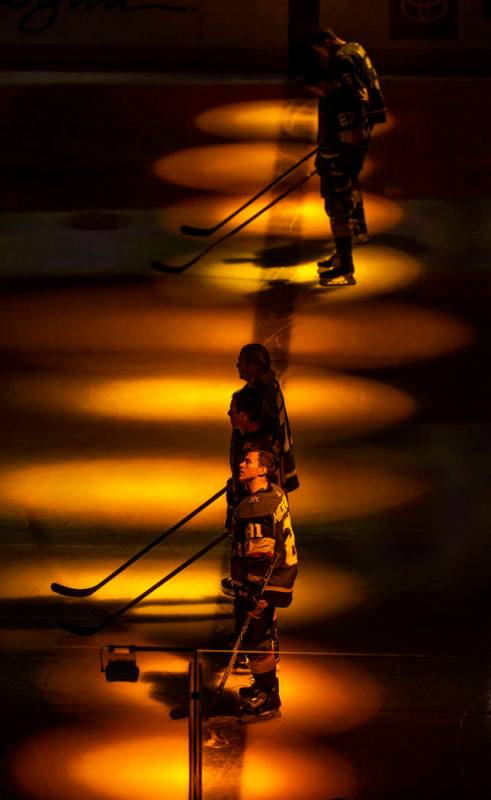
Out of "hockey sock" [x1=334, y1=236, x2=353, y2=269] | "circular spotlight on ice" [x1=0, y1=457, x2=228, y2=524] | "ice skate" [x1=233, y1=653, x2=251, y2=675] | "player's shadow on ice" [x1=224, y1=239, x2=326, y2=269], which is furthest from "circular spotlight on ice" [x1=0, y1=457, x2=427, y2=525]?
"player's shadow on ice" [x1=224, y1=239, x2=326, y2=269]

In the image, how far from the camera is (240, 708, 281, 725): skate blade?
26.2 ft

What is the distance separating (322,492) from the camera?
436 inches

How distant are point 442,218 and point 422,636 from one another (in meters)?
8.08

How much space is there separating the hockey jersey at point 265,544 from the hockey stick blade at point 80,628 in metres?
1.40

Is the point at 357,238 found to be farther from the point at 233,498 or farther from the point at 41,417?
the point at 233,498

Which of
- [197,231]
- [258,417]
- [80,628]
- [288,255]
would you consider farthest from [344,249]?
[80,628]

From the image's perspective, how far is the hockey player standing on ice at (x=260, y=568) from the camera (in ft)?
26.3

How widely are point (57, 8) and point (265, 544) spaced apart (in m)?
16.4

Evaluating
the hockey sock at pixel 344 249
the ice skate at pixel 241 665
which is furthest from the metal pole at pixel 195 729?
the hockey sock at pixel 344 249

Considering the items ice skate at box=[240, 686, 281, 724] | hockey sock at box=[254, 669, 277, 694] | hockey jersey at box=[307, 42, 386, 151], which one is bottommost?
ice skate at box=[240, 686, 281, 724]

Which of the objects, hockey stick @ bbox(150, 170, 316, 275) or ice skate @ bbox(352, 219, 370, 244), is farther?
ice skate @ bbox(352, 219, 370, 244)

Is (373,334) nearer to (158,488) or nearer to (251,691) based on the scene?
(158,488)

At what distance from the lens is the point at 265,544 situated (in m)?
7.99

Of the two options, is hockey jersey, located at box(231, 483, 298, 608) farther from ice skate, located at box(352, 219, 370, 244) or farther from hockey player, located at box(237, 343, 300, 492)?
ice skate, located at box(352, 219, 370, 244)
